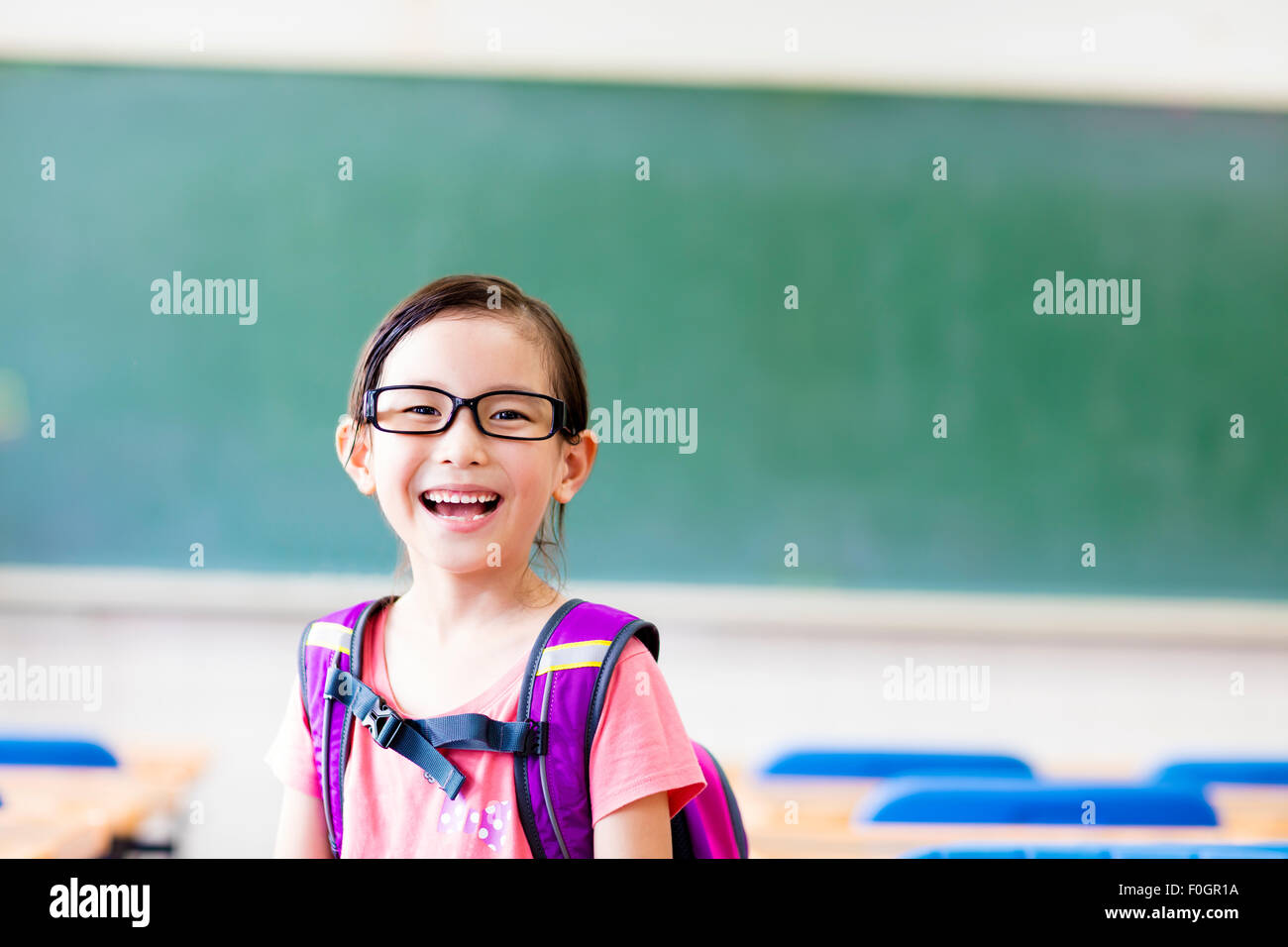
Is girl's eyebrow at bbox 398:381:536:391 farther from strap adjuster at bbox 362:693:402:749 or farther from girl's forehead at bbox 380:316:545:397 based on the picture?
strap adjuster at bbox 362:693:402:749

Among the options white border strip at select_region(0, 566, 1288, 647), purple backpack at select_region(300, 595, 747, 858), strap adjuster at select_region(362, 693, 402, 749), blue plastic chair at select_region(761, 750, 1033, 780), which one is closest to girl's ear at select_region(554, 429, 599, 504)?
purple backpack at select_region(300, 595, 747, 858)

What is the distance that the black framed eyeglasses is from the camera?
2.49 ft

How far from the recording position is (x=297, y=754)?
782 millimetres

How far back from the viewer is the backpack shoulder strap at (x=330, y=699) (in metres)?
0.76

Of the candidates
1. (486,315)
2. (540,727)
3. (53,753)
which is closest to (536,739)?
(540,727)

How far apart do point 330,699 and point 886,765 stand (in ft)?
3.97

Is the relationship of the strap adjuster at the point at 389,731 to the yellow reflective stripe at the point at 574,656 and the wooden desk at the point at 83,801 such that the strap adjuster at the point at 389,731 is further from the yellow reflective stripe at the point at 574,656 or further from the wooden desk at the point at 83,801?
the wooden desk at the point at 83,801

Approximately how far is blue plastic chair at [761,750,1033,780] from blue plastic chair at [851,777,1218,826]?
38 centimetres

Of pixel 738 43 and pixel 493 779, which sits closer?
pixel 493 779

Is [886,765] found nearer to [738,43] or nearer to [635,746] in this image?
[635,746]

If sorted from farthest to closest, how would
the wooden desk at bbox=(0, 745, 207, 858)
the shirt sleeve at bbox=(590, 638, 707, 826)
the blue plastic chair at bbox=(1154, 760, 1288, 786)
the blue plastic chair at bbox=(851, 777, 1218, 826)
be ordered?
1. the blue plastic chair at bbox=(1154, 760, 1288, 786)
2. the blue plastic chair at bbox=(851, 777, 1218, 826)
3. the wooden desk at bbox=(0, 745, 207, 858)
4. the shirt sleeve at bbox=(590, 638, 707, 826)
